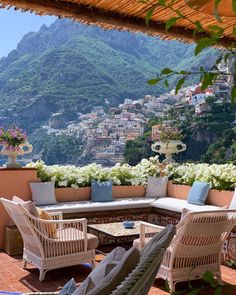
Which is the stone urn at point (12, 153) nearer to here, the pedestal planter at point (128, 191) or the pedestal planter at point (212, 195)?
the pedestal planter at point (128, 191)

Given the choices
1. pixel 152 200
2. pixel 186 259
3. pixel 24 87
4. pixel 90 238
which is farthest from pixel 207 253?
A: pixel 24 87

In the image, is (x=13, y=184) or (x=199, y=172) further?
(x=199, y=172)

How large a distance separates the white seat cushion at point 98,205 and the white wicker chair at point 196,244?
2272 mm

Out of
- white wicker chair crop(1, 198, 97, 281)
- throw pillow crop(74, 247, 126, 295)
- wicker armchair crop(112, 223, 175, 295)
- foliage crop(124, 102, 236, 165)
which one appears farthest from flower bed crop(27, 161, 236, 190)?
foliage crop(124, 102, 236, 165)

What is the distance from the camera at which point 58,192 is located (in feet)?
22.5

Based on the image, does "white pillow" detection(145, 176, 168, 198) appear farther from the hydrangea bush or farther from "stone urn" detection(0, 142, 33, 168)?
"stone urn" detection(0, 142, 33, 168)

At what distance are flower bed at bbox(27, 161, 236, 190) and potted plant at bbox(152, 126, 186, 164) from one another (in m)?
0.73

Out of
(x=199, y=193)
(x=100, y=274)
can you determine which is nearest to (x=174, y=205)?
(x=199, y=193)

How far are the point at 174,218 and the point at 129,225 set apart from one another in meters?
1.38

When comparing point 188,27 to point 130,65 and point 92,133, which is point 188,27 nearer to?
point 92,133

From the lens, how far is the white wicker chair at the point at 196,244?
402 centimetres

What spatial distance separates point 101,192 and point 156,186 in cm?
106

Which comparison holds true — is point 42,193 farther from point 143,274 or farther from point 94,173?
A: point 143,274

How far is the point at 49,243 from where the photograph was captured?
4543 millimetres
